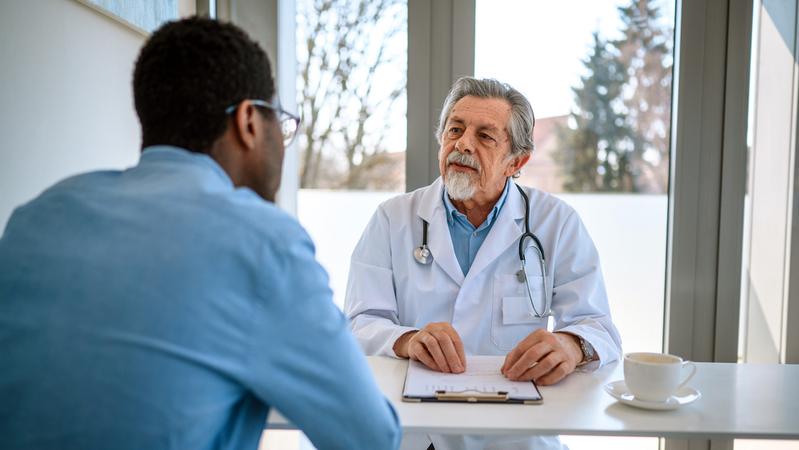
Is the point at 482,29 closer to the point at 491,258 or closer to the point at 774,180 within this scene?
the point at 491,258

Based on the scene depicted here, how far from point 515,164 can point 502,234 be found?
0.30 meters

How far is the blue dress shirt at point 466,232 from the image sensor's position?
1956mm

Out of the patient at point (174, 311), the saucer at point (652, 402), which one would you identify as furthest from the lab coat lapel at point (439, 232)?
the patient at point (174, 311)

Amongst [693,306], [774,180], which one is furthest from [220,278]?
[774,180]

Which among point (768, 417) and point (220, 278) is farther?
point (768, 417)

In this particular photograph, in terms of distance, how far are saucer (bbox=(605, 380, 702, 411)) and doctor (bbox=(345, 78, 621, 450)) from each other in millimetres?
325

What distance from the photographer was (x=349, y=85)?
2500 millimetres

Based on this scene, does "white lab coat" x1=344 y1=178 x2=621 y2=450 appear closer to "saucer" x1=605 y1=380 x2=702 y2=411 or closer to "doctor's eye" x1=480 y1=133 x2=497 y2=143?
"doctor's eye" x1=480 y1=133 x2=497 y2=143

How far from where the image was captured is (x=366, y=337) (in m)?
1.69

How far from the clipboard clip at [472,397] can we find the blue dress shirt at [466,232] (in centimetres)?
71

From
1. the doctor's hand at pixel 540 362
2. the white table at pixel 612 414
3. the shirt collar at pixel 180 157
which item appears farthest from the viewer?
Answer: the doctor's hand at pixel 540 362

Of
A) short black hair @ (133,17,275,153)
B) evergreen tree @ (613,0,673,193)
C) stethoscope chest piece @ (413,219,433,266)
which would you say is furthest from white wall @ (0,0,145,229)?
evergreen tree @ (613,0,673,193)

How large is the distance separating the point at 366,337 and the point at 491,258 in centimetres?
42

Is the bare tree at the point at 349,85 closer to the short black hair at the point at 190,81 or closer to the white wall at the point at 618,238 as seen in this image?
the white wall at the point at 618,238
